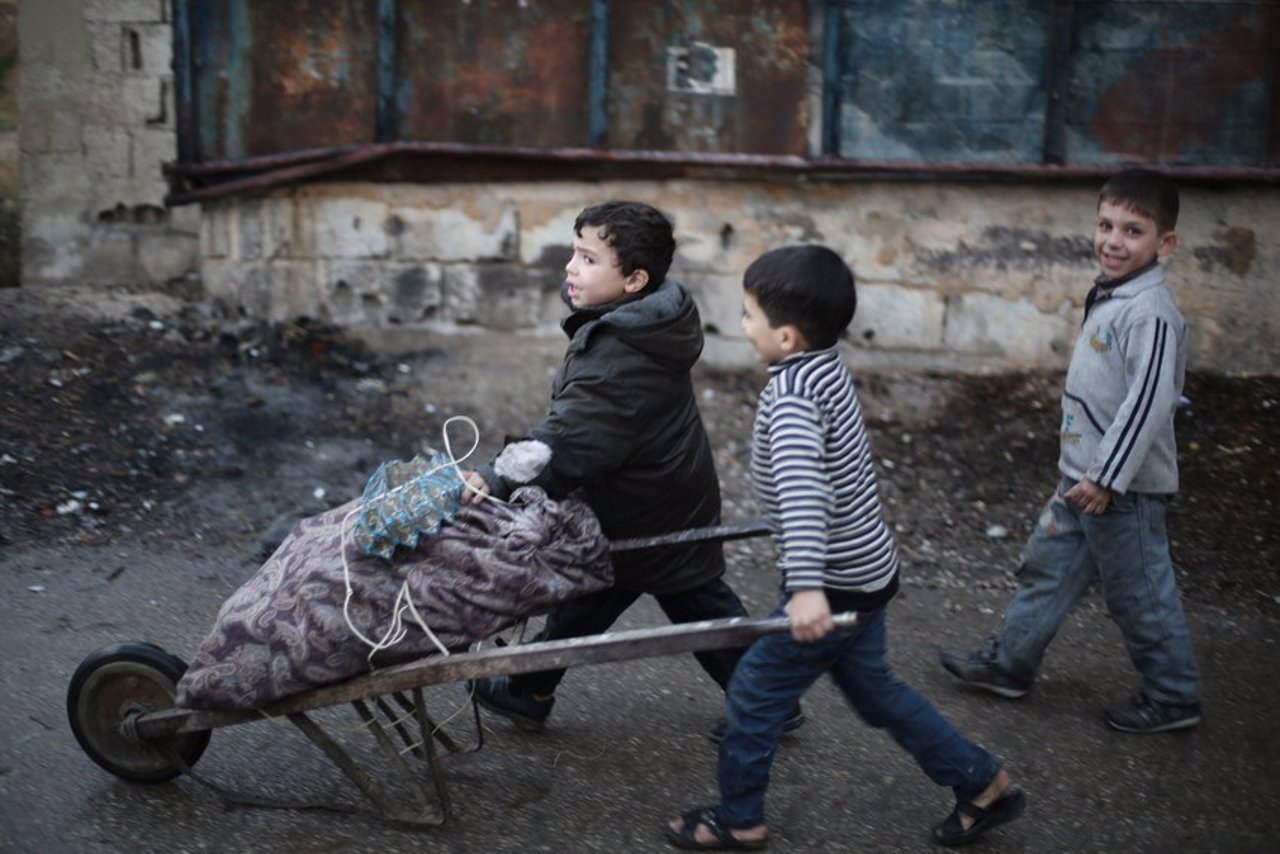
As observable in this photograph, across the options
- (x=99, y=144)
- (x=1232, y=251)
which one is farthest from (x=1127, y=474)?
(x=99, y=144)

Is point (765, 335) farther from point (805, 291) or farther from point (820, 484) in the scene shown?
point (820, 484)

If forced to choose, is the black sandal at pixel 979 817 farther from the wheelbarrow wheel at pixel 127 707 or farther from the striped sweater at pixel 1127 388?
the wheelbarrow wheel at pixel 127 707

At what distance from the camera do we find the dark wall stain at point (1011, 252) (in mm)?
6898

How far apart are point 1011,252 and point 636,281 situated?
3682 mm

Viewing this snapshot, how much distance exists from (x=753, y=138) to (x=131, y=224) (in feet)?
10.7

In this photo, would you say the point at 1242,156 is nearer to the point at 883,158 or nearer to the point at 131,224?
the point at 883,158

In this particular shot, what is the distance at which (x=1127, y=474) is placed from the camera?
13.0ft

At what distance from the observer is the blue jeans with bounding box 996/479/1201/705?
13.6ft

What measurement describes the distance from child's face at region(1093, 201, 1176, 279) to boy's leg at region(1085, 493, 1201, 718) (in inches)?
26.1

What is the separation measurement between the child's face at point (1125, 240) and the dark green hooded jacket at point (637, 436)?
1.25 m

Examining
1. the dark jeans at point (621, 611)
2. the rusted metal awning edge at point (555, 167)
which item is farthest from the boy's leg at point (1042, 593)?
the rusted metal awning edge at point (555, 167)

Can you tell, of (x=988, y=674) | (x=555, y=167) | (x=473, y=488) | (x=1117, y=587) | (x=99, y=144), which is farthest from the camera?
(x=99, y=144)

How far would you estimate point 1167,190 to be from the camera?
407 cm

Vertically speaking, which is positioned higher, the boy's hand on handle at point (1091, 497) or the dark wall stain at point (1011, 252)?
the dark wall stain at point (1011, 252)
